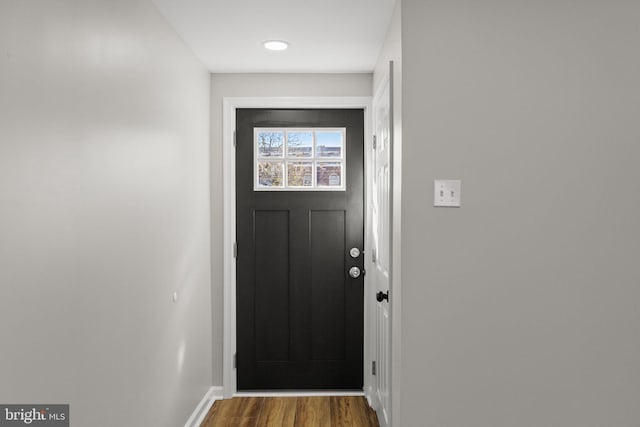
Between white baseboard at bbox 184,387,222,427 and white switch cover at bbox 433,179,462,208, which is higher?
white switch cover at bbox 433,179,462,208

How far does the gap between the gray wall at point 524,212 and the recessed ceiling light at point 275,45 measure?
0.98 meters

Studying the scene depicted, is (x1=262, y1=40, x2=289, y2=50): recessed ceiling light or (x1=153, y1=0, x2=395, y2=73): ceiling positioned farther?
(x1=262, y1=40, x2=289, y2=50): recessed ceiling light

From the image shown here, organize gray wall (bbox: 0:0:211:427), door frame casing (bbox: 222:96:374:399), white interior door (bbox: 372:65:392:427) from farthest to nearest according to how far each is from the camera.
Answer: door frame casing (bbox: 222:96:374:399), white interior door (bbox: 372:65:392:427), gray wall (bbox: 0:0:211:427)

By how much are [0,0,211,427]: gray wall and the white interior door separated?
1164 mm

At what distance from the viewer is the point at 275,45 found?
294cm

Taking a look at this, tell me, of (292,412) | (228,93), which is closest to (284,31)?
(228,93)

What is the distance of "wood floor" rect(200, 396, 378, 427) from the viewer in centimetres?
315

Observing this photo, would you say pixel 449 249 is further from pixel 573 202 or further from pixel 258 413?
pixel 258 413

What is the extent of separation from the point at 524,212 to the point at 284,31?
158cm

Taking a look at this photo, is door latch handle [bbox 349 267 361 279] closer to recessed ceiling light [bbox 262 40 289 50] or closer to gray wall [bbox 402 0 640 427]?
gray wall [bbox 402 0 640 427]

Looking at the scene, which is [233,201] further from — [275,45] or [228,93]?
[275,45]

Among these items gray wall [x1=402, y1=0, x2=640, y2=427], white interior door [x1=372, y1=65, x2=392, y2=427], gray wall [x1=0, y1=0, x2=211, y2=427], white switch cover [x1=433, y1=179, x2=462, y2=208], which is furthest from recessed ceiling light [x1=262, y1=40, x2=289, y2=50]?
white switch cover [x1=433, y1=179, x2=462, y2=208]

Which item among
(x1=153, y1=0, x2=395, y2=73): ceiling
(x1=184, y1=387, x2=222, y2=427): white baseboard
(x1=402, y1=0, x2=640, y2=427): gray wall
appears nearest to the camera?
(x1=402, y1=0, x2=640, y2=427): gray wall

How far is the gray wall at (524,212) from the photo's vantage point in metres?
2.14
